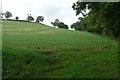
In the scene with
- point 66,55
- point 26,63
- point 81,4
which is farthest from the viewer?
point 81,4

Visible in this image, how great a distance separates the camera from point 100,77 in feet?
47.8

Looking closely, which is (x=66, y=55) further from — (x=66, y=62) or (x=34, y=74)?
(x=34, y=74)

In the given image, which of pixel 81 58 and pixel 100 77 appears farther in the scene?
pixel 81 58

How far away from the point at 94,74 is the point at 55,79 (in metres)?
1.82

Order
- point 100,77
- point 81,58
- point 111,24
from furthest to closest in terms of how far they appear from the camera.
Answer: point 111,24 → point 81,58 → point 100,77

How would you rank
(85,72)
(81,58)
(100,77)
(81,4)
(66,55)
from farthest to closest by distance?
(81,4)
(66,55)
(81,58)
(85,72)
(100,77)

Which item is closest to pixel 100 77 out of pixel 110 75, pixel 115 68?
pixel 110 75

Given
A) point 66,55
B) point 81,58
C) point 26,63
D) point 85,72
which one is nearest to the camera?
point 85,72

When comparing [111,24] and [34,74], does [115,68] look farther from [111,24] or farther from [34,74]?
[111,24]

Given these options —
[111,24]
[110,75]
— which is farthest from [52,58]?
[111,24]

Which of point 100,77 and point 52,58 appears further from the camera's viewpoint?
point 52,58

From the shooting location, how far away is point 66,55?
20.4 metres

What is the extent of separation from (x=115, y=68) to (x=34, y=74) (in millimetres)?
3807

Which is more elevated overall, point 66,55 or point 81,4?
point 81,4
